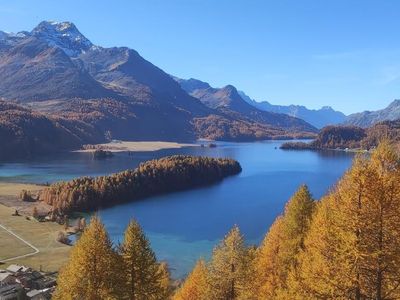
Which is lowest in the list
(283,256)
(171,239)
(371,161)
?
(171,239)

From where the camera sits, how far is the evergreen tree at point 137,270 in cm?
3466

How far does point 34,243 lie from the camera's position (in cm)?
10131

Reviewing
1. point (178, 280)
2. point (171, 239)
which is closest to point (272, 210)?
point (171, 239)

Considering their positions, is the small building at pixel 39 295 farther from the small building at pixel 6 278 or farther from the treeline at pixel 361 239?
the treeline at pixel 361 239

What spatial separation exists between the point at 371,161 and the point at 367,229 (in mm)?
3681

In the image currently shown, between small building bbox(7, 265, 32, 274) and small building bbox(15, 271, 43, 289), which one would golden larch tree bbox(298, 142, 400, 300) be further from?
small building bbox(7, 265, 32, 274)

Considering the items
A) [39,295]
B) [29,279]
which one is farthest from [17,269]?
[39,295]

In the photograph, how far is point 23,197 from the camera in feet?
521

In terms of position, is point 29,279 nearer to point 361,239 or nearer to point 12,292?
point 12,292

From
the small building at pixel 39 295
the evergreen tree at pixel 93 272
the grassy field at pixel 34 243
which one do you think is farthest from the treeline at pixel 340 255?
the grassy field at pixel 34 243

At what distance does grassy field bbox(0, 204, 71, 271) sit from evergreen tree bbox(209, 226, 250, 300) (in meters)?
51.9

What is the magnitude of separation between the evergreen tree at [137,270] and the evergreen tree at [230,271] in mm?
4752

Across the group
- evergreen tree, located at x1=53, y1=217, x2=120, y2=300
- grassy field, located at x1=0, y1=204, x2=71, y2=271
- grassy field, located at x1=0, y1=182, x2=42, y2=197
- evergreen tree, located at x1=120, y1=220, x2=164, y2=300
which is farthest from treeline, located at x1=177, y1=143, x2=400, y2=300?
grassy field, located at x1=0, y1=182, x2=42, y2=197

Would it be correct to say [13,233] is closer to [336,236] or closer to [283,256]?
[283,256]
